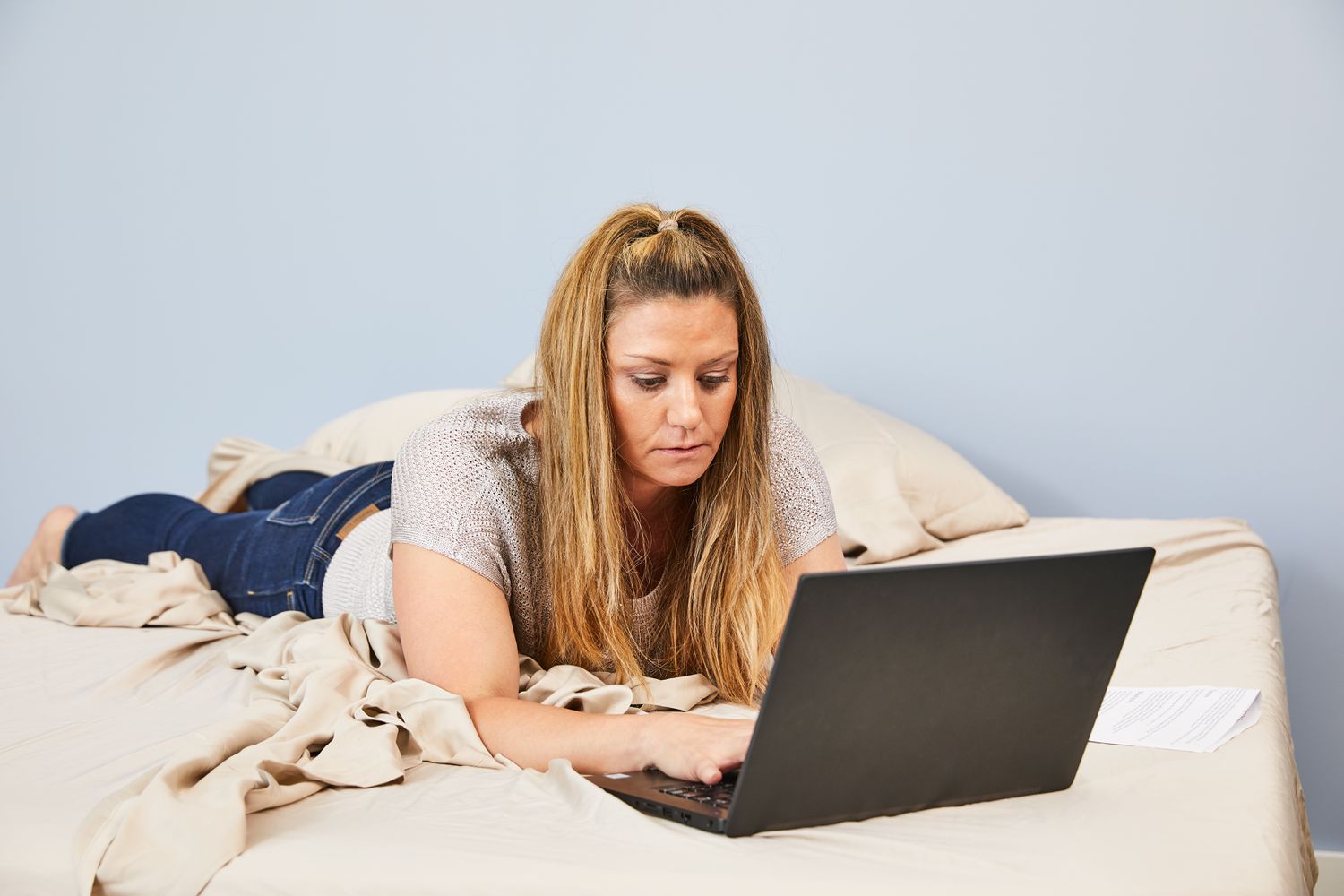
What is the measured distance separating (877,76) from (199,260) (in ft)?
5.83

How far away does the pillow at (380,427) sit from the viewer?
8.23 ft

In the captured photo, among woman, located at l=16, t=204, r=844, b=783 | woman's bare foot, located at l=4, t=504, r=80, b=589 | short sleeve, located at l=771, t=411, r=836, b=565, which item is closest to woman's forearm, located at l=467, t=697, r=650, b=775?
woman, located at l=16, t=204, r=844, b=783

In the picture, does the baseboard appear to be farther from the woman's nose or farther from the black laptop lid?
the woman's nose

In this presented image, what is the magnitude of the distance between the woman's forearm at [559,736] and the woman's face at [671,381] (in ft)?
1.03

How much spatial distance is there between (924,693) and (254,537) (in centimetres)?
138

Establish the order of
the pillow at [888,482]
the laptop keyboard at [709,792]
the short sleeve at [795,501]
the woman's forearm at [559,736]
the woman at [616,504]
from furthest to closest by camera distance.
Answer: the pillow at [888,482] < the short sleeve at [795,501] < the woman at [616,504] < the woman's forearm at [559,736] < the laptop keyboard at [709,792]

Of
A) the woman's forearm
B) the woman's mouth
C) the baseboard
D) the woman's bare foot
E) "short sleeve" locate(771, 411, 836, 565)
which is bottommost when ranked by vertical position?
the baseboard

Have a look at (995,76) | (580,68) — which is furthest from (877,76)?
(580,68)

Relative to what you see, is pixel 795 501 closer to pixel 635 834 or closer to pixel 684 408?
pixel 684 408

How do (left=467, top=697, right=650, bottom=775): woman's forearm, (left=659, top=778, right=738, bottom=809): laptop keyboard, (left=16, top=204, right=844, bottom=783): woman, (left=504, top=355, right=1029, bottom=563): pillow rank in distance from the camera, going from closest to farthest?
(left=659, top=778, right=738, bottom=809): laptop keyboard < (left=467, top=697, right=650, bottom=775): woman's forearm < (left=16, top=204, right=844, bottom=783): woman < (left=504, top=355, right=1029, bottom=563): pillow

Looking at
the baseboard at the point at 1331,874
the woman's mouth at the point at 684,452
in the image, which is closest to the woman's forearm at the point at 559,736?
the woman's mouth at the point at 684,452

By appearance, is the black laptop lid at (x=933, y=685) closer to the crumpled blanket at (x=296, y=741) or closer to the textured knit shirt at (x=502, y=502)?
the crumpled blanket at (x=296, y=741)

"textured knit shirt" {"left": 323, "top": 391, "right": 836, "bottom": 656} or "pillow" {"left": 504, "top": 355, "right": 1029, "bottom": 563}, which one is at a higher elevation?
"textured knit shirt" {"left": 323, "top": 391, "right": 836, "bottom": 656}

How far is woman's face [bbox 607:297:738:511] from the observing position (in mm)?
1333
